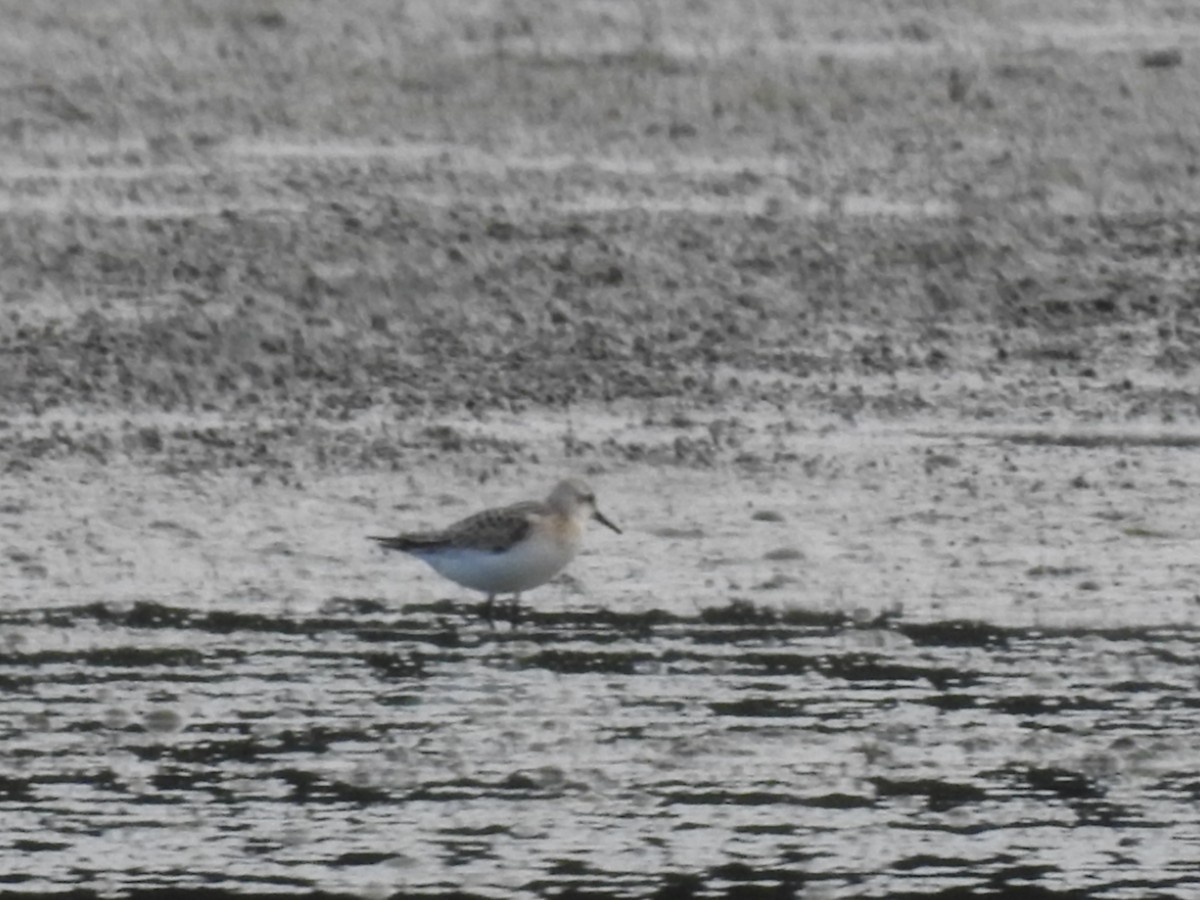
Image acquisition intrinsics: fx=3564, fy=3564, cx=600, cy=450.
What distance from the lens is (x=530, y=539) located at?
11.7m

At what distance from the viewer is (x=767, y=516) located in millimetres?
13148

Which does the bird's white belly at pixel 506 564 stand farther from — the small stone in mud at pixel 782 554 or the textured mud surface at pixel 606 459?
the small stone in mud at pixel 782 554

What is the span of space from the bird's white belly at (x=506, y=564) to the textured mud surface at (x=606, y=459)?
0.54 ft

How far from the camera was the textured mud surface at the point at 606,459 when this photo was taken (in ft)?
29.4

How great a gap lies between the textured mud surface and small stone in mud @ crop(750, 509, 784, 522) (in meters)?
0.02

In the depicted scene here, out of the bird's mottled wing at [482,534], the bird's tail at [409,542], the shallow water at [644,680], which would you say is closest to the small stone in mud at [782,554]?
the shallow water at [644,680]

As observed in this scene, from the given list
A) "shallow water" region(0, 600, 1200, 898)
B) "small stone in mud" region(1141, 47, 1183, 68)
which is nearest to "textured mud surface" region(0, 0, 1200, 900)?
"shallow water" region(0, 600, 1200, 898)

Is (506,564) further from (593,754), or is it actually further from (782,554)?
(593,754)

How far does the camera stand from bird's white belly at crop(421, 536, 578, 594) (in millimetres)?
Result: 11594

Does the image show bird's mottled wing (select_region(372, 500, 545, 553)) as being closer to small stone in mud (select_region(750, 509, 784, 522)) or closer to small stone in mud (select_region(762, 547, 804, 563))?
small stone in mud (select_region(762, 547, 804, 563))

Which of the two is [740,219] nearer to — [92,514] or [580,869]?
[92,514]

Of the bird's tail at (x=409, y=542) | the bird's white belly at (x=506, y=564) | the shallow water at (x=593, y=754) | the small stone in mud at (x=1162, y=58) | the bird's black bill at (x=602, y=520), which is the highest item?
the small stone in mud at (x=1162, y=58)

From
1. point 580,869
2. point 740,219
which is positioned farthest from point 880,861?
point 740,219

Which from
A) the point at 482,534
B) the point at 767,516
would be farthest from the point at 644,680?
the point at 767,516
